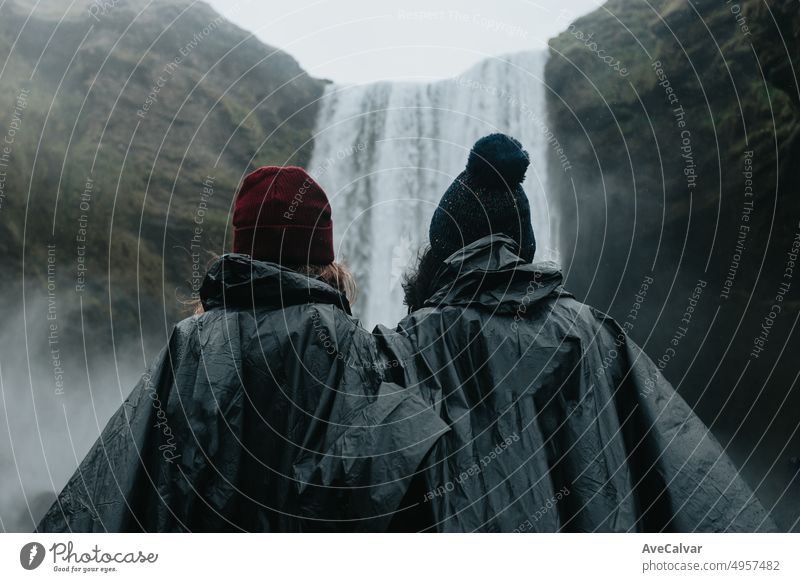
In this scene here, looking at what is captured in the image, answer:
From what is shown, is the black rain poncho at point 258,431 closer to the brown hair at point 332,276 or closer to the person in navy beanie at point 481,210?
the brown hair at point 332,276

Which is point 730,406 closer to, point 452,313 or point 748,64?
point 748,64

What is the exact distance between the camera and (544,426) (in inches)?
84.4

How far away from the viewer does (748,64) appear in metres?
7.64

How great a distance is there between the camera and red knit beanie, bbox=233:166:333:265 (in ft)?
7.59

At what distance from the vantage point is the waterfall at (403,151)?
10070mm

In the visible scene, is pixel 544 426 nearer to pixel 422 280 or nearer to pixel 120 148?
pixel 422 280

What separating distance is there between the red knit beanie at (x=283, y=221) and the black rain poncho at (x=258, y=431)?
176 millimetres

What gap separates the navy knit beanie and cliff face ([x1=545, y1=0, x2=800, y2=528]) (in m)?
5.24

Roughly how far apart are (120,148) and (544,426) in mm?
8092

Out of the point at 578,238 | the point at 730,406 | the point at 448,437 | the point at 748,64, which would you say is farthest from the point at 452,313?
the point at 578,238

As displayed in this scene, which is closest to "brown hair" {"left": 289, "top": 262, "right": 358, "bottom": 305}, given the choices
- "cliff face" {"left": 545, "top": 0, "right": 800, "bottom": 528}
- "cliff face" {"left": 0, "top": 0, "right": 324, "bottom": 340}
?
"cliff face" {"left": 545, "top": 0, "right": 800, "bottom": 528}

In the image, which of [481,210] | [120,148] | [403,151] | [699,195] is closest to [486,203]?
[481,210]

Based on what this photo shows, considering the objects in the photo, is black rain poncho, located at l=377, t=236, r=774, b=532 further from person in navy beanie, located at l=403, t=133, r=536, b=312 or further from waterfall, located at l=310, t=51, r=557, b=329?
waterfall, located at l=310, t=51, r=557, b=329

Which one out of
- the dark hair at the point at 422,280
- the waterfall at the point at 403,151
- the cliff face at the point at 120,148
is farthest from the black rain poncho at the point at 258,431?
the waterfall at the point at 403,151
